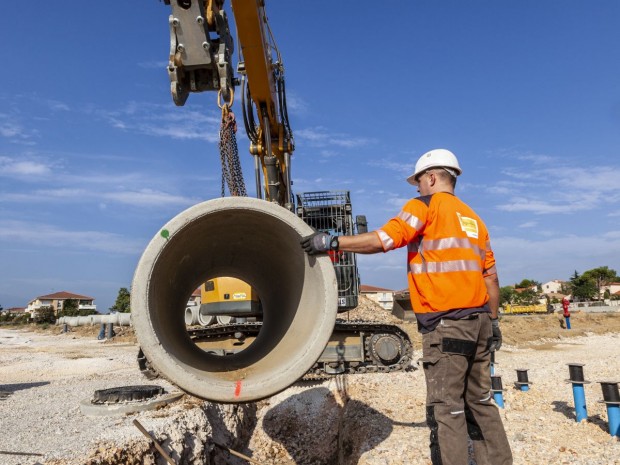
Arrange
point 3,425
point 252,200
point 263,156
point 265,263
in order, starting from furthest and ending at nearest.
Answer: point 263,156 < point 3,425 < point 265,263 < point 252,200

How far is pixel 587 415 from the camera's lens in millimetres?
4992

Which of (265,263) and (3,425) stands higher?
(265,263)

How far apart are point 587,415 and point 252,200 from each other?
4220 millimetres

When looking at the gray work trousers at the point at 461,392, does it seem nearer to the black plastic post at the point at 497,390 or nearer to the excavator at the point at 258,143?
the excavator at the point at 258,143

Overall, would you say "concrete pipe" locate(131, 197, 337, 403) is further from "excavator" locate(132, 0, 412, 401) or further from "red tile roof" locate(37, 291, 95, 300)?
"red tile roof" locate(37, 291, 95, 300)

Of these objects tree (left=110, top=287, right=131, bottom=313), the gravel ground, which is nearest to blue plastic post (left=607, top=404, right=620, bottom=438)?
the gravel ground

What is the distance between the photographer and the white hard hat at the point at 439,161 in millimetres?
3223

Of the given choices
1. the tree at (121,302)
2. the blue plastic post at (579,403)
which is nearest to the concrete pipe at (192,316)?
the blue plastic post at (579,403)

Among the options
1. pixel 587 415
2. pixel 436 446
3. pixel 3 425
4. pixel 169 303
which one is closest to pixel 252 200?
pixel 169 303

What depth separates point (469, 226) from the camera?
3.09 metres

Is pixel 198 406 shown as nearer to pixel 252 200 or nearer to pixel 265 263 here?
pixel 265 263

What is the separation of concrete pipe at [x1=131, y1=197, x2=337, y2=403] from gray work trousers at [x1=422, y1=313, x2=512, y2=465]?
67 centimetres

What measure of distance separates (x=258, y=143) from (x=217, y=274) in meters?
3.60

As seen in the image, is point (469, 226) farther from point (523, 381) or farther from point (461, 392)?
point (523, 381)
